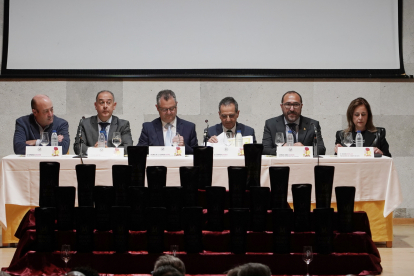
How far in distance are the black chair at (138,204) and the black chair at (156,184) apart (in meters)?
0.06

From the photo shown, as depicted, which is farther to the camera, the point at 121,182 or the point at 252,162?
the point at 252,162

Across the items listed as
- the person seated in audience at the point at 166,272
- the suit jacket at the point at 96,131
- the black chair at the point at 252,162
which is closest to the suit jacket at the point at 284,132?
the black chair at the point at 252,162

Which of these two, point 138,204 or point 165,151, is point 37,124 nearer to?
point 165,151

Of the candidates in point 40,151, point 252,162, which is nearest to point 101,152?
point 40,151

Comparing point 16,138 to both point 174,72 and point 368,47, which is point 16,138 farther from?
point 368,47

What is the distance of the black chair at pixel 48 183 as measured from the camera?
11.3ft

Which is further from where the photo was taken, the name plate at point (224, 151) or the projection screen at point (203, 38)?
the projection screen at point (203, 38)

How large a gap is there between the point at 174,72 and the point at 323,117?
175 cm

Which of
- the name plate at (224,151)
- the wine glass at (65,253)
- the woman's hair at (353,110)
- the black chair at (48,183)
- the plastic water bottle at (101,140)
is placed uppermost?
the woman's hair at (353,110)

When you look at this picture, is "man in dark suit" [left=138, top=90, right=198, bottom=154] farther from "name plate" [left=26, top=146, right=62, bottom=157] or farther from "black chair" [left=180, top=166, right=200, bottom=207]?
"black chair" [left=180, top=166, right=200, bottom=207]

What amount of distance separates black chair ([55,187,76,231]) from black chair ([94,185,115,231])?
16cm

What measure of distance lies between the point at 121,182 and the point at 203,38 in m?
2.79

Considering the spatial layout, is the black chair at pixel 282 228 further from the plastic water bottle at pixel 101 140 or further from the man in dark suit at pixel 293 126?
the plastic water bottle at pixel 101 140

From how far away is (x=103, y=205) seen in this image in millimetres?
3307
